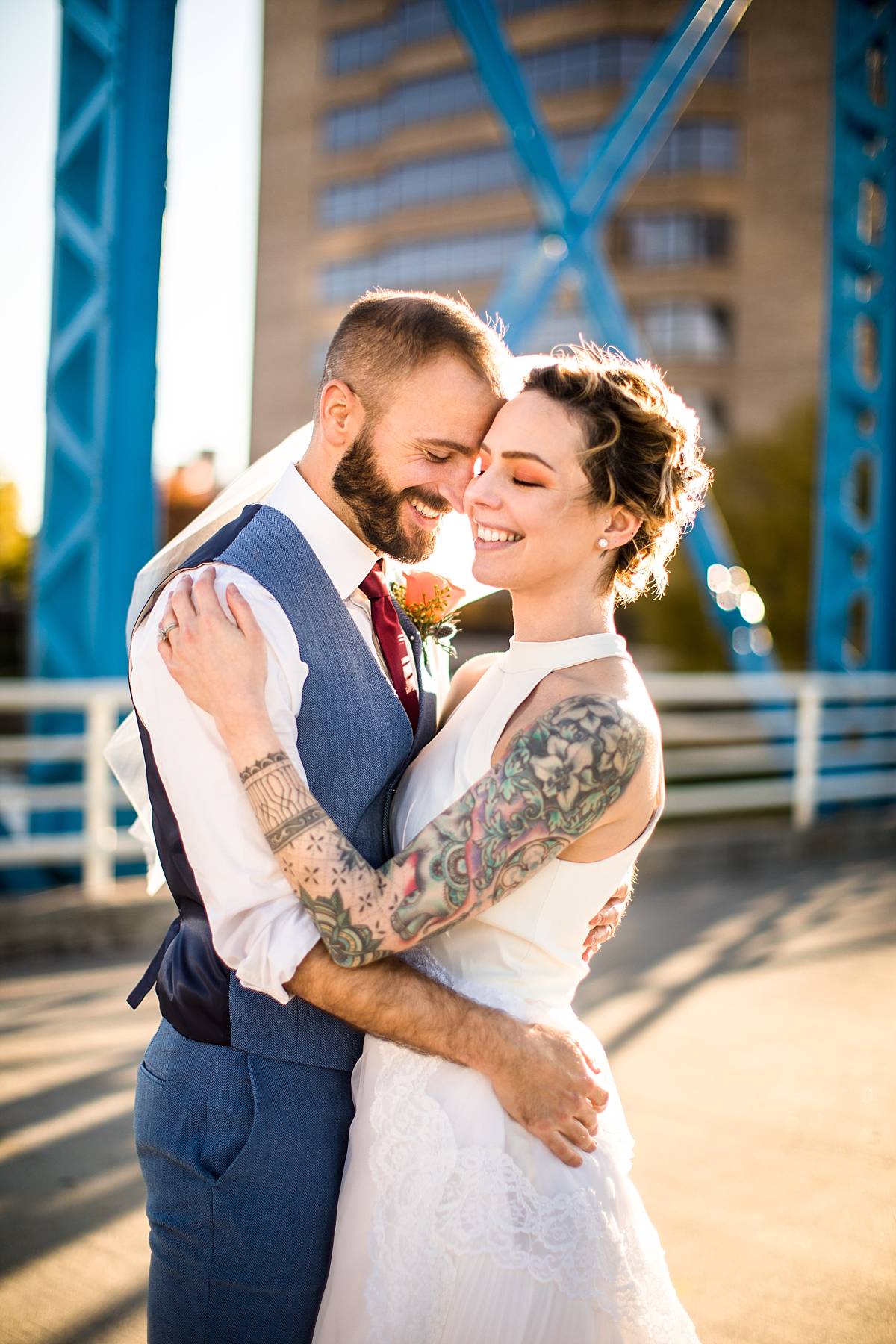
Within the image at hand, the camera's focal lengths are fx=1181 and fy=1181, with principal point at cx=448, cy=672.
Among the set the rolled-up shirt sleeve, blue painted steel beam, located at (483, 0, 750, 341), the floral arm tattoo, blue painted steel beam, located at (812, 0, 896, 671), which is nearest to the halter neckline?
the floral arm tattoo

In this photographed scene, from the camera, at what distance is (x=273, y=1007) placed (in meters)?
1.68

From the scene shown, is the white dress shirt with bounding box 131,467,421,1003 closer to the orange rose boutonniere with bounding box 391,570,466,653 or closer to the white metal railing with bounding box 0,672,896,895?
the orange rose boutonniere with bounding box 391,570,466,653

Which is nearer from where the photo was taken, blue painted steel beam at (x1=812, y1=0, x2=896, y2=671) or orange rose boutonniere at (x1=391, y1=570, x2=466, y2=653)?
orange rose boutonniere at (x1=391, y1=570, x2=466, y2=653)

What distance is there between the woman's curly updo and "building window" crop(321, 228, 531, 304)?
42.9 m

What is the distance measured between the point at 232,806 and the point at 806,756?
794 cm

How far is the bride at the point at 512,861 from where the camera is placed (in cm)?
158

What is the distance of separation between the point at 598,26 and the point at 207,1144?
47937mm

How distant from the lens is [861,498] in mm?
17531

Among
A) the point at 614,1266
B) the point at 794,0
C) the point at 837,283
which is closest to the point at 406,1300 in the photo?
the point at 614,1266

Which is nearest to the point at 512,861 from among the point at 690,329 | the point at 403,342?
the point at 403,342

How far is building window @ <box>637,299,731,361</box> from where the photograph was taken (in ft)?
141

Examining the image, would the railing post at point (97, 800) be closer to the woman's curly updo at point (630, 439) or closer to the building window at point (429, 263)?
the woman's curly updo at point (630, 439)

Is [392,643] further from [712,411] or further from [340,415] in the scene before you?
[712,411]

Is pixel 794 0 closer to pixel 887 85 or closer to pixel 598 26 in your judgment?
pixel 598 26
